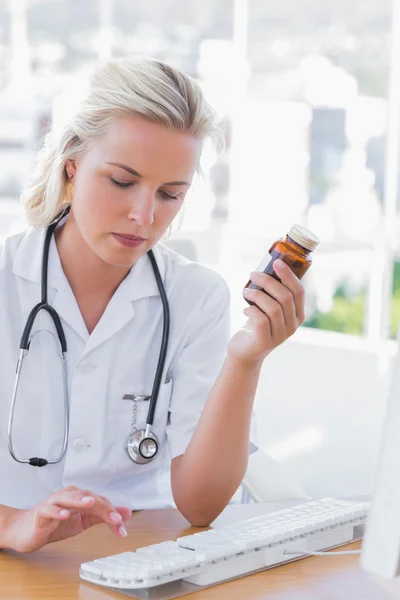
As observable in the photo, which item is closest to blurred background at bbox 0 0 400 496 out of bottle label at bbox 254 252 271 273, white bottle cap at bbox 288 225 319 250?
bottle label at bbox 254 252 271 273

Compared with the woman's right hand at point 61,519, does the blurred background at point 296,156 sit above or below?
above

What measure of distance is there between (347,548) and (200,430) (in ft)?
1.08

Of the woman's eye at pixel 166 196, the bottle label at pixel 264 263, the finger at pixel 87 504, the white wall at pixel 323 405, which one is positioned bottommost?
the white wall at pixel 323 405

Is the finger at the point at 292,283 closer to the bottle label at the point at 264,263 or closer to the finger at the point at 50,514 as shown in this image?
the bottle label at the point at 264,263

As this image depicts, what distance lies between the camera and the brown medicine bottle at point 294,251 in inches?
45.4

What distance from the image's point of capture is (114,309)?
5.24ft

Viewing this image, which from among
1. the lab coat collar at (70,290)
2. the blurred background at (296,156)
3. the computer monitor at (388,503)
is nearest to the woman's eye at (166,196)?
the lab coat collar at (70,290)

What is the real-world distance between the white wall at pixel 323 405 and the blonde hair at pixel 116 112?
92.9 inches

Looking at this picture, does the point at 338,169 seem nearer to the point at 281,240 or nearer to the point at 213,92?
the point at 213,92

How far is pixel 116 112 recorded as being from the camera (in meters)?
1.48

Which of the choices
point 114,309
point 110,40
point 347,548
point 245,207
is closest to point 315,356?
point 245,207

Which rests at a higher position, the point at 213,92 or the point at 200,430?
the point at 213,92

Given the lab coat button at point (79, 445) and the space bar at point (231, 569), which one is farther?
the lab coat button at point (79, 445)

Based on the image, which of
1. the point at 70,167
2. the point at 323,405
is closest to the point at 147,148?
the point at 70,167
